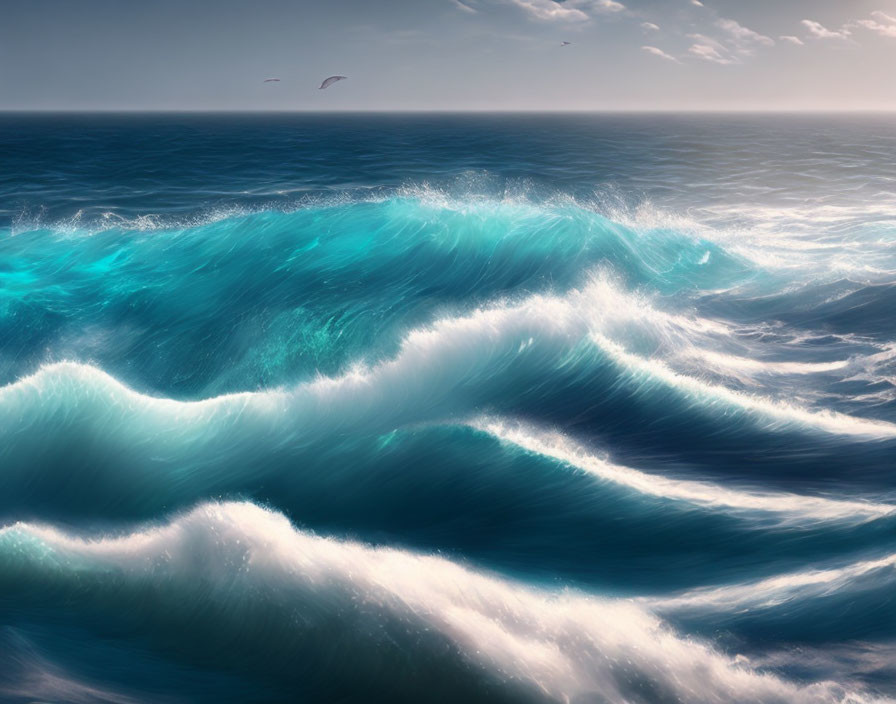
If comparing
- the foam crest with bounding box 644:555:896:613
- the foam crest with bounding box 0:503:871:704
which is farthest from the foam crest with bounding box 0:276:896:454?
the foam crest with bounding box 644:555:896:613

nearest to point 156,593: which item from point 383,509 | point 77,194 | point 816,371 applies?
point 383,509

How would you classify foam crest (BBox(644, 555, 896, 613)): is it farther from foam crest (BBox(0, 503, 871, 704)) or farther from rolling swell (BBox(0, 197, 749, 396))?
rolling swell (BBox(0, 197, 749, 396))

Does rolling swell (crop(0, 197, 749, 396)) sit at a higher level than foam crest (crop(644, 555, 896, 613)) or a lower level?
higher

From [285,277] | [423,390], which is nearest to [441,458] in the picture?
[423,390]

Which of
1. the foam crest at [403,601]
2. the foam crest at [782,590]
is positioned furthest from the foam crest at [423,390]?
the foam crest at [782,590]

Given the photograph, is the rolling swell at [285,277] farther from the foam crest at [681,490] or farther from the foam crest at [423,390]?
the foam crest at [681,490]

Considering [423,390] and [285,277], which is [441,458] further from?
[285,277]
